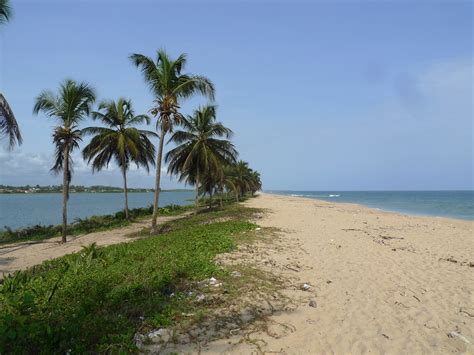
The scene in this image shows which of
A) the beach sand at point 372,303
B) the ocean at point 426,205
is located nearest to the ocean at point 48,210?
the beach sand at point 372,303

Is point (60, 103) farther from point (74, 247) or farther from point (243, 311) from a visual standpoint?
point (243, 311)

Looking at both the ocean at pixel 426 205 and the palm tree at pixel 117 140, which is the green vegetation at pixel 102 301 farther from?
the ocean at pixel 426 205

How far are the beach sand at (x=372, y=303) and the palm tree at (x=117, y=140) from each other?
15710 mm

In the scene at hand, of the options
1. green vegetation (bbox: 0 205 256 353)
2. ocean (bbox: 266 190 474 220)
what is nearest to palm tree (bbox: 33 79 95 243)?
green vegetation (bbox: 0 205 256 353)

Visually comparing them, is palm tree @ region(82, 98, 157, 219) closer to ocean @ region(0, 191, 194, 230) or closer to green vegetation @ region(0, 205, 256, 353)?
ocean @ region(0, 191, 194, 230)

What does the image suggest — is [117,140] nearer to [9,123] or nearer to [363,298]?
[9,123]

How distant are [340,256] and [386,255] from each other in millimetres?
1541

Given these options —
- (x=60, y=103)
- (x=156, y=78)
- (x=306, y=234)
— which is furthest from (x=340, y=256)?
(x=60, y=103)

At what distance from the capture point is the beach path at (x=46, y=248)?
12.0m

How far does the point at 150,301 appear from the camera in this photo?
505 centimetres

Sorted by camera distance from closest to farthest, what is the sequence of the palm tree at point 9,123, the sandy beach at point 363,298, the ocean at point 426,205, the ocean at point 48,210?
the sandy beach at point 363,298, the palm tree at point 9,123, the ocean at point 48,210, the ocean at point 426,205

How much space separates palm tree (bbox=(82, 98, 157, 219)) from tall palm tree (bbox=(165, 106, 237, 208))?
117 inches

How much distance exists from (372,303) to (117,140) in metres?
21.0

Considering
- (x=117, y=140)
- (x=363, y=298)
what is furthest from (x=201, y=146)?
(x=363, y=298)
